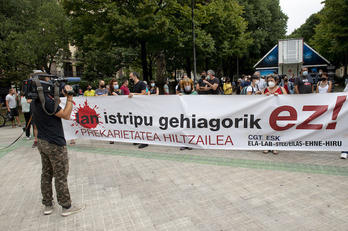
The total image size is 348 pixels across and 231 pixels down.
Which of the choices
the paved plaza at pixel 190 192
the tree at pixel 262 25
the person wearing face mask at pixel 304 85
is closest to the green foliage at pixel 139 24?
the person wearing face mask at pixel 304 85

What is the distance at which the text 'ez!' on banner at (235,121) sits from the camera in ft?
17.7

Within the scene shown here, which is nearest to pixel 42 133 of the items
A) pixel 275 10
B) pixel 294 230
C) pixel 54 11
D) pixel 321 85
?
pixel 294 230

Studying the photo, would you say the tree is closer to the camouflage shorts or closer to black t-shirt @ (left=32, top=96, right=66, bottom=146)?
black t-shirt @ (left=32, top=96, right=66, bottom=146)

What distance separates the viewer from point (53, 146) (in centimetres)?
366

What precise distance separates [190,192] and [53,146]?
224cm

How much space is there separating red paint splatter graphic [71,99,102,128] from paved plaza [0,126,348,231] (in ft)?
3.59

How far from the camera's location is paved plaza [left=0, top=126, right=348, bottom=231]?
3479 millimetres

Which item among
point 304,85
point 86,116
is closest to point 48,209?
point 86,116

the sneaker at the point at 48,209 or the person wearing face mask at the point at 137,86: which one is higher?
the person wearing face mask at the point at 137,86

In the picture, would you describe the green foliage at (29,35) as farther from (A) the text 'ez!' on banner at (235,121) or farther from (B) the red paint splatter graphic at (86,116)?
(A) the text 'ez!' on banner at (235,121)

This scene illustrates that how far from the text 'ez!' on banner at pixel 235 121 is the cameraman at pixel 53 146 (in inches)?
117

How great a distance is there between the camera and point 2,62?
2431 cm

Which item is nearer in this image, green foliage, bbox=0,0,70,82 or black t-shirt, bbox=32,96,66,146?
black t-shirt, bbox=32,96,66,146

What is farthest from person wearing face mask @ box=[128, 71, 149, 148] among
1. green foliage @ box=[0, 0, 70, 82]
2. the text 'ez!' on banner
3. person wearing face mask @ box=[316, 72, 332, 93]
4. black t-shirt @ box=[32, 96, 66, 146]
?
green foliage @ box=[0, 0, 70, 82]
